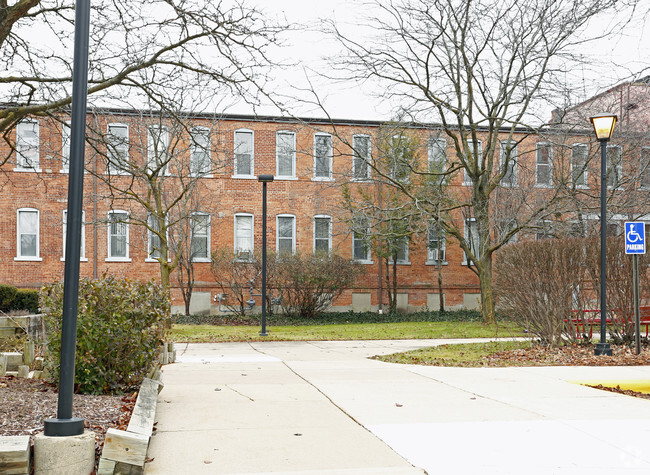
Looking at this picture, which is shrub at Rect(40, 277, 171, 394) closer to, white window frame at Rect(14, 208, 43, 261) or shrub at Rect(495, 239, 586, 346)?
shrub at Rect(495, 239, 586, 346)

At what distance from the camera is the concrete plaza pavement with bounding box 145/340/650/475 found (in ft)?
17.2

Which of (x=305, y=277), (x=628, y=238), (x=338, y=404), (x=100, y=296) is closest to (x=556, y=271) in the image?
(x=628, y=238)

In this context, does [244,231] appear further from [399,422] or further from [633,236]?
[399,422]

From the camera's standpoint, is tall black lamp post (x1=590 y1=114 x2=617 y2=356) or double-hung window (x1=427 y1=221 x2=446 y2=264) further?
double-hung window (x1=427 y1=221 x2=446 y2=264)

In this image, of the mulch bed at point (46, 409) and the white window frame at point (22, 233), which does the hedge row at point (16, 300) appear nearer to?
the white window frame at point (22, 233)

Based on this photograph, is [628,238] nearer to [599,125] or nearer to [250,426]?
[599,125]

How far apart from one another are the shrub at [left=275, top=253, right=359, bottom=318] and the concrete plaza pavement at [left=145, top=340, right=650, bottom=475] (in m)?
16.4

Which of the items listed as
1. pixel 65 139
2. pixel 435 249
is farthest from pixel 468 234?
pixel 65 139

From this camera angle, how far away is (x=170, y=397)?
8.32 metres

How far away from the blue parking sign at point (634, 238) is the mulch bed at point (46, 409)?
982cm

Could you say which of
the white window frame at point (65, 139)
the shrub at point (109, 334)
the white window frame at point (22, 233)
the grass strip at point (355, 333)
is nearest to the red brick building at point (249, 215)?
the white window frame at point (22, 233)

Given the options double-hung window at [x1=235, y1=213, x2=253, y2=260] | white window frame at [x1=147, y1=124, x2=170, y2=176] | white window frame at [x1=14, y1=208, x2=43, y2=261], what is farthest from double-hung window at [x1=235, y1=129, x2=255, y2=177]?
white window frame at [x1=14, y1=208, x2=43, y2=261]

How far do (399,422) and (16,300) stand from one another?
51.3 feet

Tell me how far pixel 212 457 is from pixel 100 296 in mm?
2686
